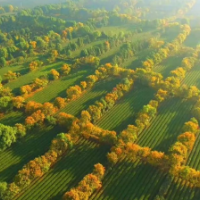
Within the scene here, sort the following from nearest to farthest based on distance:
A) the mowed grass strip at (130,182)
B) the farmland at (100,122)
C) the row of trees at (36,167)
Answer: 1. the mowed grass strip at (130,182)
2. the row of trees at (36,167)
3. the farmland at (100,122)

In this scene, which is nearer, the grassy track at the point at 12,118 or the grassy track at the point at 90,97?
the grassy track at the point at 12,118

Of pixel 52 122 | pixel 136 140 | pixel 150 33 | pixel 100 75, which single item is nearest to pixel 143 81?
pixel 100 75

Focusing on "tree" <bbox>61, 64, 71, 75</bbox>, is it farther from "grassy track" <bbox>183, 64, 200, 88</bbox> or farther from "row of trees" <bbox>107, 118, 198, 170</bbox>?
"row of trees" <bbox>107, 118, 198, 170</bbox>

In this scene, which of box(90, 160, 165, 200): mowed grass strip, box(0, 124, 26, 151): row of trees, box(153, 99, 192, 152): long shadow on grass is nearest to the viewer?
box(90, 160, 165, 200): mowed grass strip

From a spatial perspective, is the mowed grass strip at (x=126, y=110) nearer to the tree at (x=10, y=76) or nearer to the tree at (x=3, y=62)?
the tree at (x=10, y=76)

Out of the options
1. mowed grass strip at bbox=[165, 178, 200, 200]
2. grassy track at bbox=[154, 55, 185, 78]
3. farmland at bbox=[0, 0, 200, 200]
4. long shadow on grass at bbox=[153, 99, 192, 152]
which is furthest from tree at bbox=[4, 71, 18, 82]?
mowed grass strip at bbox=[165, 178, 200, 200]

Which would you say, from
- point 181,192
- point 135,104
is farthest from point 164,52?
point 181,192

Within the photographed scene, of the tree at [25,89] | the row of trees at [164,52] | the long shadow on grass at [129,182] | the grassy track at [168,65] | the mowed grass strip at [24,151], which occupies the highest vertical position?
the row of trees at [164,52]

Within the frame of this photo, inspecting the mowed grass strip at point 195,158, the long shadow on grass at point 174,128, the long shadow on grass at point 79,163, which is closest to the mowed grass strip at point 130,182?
the long shadow on grass at point 79,163
